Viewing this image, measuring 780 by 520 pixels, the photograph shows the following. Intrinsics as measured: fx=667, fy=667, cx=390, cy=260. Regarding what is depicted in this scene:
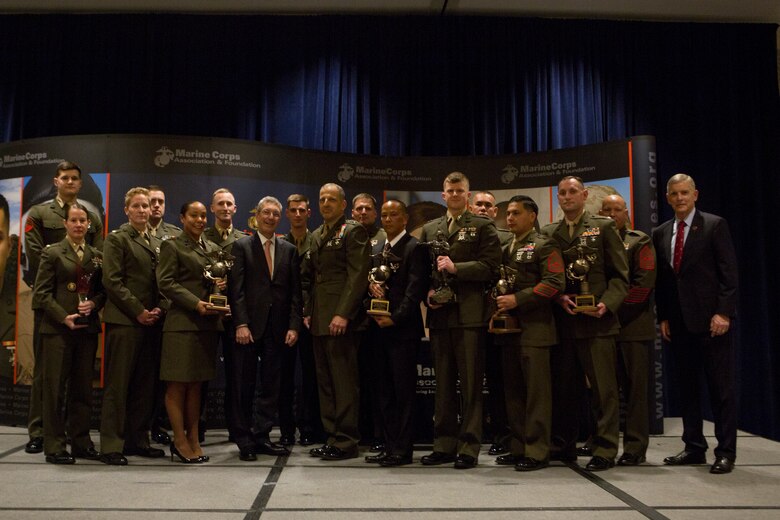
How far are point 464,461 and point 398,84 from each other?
585 cm

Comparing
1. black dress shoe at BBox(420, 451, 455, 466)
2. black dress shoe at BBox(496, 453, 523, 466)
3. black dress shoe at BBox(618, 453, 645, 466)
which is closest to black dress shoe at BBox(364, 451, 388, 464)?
black dress shoe at BBox(420, 451, 455, 466)

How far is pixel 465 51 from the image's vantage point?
9.16 m

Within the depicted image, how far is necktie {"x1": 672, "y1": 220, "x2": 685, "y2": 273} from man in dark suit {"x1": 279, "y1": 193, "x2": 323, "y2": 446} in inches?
114

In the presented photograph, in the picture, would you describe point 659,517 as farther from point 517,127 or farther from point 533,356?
point 517,127

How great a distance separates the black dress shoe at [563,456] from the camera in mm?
4898

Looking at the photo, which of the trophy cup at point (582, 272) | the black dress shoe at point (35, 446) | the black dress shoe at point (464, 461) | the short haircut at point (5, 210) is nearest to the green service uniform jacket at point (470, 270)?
the trophy cup at point (582, 272)

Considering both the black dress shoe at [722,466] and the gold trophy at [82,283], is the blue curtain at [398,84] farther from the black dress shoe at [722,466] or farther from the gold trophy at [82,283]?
the black dress shoe at [722,466]

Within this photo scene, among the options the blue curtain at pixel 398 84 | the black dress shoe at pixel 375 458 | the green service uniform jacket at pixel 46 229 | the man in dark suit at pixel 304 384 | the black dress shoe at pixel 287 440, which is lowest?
the black dress shoe at pixel 287 440

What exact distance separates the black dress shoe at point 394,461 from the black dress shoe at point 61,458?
2.20 metres

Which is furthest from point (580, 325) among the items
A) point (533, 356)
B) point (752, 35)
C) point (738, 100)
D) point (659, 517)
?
point (752, 35)

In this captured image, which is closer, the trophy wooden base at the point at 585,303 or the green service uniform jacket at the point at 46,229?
the trophy wooden base at the point at 585,303

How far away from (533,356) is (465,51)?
5742mm

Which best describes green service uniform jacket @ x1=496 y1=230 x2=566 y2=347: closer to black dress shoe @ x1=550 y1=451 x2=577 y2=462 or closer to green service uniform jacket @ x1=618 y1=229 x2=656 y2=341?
green service uniform jacket @ x1=618 y1=229 x2=656 y2=341

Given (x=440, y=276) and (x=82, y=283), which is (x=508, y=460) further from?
(x=82, y=283)
